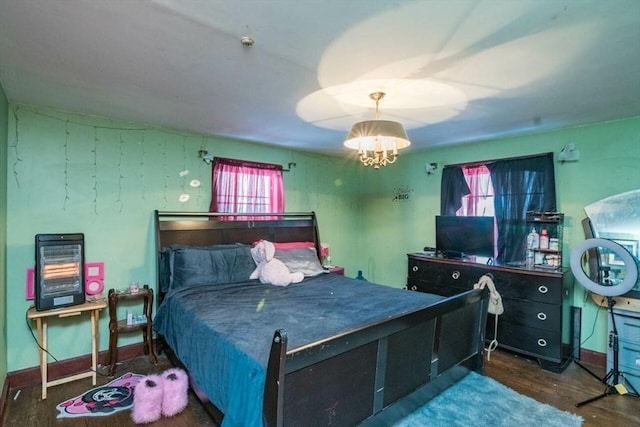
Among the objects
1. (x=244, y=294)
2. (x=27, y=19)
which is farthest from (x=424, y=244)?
(x=27, y=19)

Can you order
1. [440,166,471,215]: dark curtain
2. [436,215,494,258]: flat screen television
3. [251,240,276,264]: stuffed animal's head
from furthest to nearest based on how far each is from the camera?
[440,166,471,215]: dark curtain
[436,215,494,258]: flat screen television
[251,240,276,264]: stuffed animal's head

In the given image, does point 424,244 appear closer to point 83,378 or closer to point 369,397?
point 369,397

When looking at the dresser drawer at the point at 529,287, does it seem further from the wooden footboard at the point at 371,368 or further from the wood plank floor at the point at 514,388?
the wooden footboard at the point at 371,368

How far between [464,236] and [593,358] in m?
1.66

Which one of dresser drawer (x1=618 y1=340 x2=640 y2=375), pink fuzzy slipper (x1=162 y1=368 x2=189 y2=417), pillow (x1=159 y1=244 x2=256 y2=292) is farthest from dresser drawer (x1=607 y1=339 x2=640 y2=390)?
pink fuzzy slipper (x1=162 y1=368 x2=189 y2=417)

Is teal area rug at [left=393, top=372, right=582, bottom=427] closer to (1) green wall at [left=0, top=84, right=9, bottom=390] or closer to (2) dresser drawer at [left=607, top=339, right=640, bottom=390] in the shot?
(2) dresser drawer at [left=607, top=339, right=640, bottom=390]

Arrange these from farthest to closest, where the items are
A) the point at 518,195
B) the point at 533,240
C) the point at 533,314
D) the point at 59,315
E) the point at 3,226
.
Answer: the point at 518,195 < the point at 533,240 < the point at 533,314 < the point at 59,315 < the point at 3,226

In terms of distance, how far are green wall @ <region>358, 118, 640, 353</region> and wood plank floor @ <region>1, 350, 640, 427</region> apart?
0.68 metres

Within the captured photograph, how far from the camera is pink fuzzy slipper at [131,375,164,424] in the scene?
221 centimetres

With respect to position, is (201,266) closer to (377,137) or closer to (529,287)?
(377,137)

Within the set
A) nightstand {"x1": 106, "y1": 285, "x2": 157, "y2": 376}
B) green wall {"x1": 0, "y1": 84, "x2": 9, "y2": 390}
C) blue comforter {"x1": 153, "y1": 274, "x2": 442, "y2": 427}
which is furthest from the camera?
nightstand {"x1": 106, "y1": 285, "x2": 157, "y2": 376}

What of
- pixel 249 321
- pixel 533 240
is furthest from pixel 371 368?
pixel 533 240

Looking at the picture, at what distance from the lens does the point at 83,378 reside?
2818 millimetres

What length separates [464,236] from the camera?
3965mm
